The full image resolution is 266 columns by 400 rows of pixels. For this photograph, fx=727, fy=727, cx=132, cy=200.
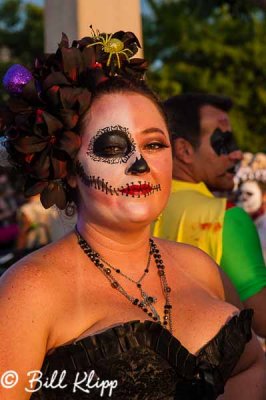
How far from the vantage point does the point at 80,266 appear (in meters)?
2.39

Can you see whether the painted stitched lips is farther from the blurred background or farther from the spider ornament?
the blurred background

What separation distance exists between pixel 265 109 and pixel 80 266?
71.4ft

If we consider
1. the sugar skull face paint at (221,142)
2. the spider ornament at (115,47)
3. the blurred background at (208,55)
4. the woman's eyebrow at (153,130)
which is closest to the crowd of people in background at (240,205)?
the sugar skull face paint at (221,142)

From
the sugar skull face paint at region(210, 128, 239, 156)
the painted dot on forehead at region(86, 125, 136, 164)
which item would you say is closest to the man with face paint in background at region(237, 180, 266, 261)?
the sugar skull face paint at region(210, 128, 239, 156)

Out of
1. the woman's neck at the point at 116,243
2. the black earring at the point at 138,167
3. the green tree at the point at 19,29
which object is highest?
the green tree at the point at 19,29

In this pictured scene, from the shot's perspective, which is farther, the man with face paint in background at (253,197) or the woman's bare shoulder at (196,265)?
the man with face paint in background at (253,197)

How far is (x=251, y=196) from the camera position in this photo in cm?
725

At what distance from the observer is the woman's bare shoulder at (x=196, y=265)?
268 centimetres

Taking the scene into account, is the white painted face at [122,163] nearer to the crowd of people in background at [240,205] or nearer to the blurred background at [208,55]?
the crowd of people in background at [240,205]

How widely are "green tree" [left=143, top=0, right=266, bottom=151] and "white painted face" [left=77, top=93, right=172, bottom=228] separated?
20.1 metres

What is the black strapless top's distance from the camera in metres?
2.15

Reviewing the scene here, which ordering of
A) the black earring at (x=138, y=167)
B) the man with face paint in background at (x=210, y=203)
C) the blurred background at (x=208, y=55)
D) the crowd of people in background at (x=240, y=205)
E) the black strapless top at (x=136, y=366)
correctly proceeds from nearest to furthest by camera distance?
Result: the black strapless top at (x=136, y=366), the black earring at (x=138, y=167), the man with face paint in background at (x=210, y=203), the crowd of people in background at (x=240, y=205), the blurred background at (x=208, y=55)

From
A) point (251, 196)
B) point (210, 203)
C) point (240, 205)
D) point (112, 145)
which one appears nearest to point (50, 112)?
point (112, 145)

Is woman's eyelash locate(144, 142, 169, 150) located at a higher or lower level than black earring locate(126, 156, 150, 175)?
higher
